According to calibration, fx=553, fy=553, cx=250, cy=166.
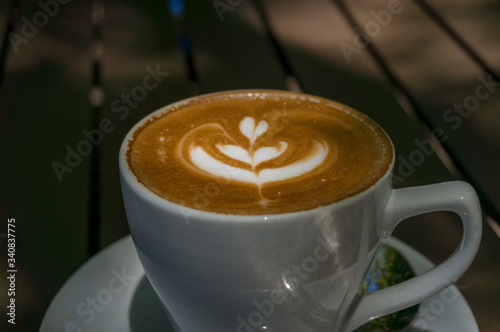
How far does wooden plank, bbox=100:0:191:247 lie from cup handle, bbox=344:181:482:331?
354 mm

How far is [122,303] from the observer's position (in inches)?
26.7

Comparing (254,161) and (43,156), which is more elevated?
(254,161)

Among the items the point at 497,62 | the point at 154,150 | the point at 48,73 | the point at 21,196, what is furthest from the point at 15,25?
the point at 497,62

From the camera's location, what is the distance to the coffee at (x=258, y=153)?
1.82 feet

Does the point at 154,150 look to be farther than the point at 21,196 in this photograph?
No

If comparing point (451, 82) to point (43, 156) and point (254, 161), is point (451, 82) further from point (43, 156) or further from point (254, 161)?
point (43, 156)

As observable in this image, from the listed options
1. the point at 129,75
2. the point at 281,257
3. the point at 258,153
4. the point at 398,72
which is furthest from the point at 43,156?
the point at 398,72

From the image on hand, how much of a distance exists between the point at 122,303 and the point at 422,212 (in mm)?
371

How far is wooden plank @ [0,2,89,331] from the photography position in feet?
2.30

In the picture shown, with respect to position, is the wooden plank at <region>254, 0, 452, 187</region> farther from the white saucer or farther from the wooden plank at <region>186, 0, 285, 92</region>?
the white saucer

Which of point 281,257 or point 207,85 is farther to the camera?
point 207,85

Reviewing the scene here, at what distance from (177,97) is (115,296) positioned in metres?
0.45

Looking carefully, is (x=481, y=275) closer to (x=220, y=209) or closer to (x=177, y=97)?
(x=220, y=209)

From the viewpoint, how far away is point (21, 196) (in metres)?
0.80
